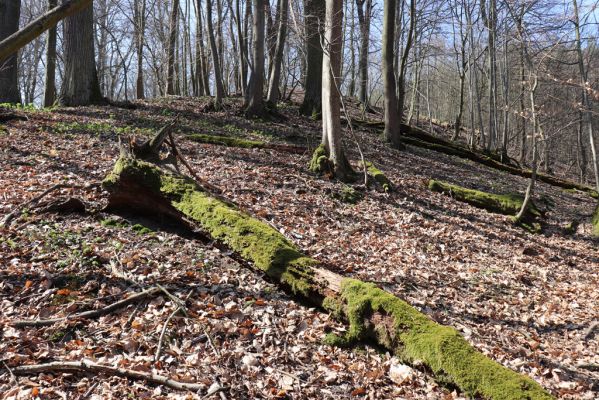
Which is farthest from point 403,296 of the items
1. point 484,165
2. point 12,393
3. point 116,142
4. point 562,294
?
point 484,165

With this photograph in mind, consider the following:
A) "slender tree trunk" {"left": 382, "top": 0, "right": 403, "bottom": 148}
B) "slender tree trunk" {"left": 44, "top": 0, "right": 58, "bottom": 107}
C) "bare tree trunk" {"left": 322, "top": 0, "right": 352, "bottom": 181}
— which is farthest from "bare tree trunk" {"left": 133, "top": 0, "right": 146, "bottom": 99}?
"bare tree trunk" {"left": 322, "top": 0, "right": 352, "bottom": 181}

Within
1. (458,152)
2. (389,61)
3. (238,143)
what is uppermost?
(389,61)

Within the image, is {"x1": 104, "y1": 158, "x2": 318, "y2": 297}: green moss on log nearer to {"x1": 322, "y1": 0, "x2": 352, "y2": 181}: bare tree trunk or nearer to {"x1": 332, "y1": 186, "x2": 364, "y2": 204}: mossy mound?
{"x1": 332, "y1": 186, "x2": 364, "y2": 204}: mossy mound

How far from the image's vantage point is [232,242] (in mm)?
5004

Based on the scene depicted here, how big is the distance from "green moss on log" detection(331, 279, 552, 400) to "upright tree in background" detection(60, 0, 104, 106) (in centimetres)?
1229

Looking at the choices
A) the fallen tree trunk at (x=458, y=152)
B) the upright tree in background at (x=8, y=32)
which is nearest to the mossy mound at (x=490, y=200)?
the fallen tree trunk at (x=458, y=152)

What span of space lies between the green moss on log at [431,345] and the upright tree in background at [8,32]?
1275cm

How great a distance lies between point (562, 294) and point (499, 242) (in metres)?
1.89

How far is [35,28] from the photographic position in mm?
1849

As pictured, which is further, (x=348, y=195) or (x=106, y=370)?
(x=348, y=195)

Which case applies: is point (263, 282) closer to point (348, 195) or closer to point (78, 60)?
point (348, 195)

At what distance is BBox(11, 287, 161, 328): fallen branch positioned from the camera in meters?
3.59

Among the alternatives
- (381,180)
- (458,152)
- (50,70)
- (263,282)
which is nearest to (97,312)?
(263,282)

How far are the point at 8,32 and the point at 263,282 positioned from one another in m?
12.8
